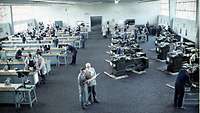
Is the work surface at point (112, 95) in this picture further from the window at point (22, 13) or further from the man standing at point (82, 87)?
the window at point (22, 13)

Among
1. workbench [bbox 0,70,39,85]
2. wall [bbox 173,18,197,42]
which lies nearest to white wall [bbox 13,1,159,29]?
wall [bbox 173,18,197,42]

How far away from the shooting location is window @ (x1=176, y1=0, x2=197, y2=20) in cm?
2333

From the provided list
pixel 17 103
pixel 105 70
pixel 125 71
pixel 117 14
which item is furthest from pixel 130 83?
pixel 117 14

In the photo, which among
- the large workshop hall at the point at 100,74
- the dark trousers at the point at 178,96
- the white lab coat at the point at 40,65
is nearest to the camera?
the dark trousers at the point at 178,96

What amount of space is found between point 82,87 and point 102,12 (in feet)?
90.5

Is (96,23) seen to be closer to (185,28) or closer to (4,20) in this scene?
(4,20)

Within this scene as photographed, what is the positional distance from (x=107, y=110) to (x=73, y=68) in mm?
7480

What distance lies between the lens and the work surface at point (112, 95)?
1053cm

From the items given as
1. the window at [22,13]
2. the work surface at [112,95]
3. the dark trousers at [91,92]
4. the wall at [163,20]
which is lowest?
the work surface at [112,95]

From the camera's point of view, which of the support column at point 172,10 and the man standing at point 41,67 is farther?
the support column at point 172,10

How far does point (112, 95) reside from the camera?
12.1 m

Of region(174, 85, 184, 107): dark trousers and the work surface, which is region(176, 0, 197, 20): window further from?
region(174, 85, 184, 107): dark trousers

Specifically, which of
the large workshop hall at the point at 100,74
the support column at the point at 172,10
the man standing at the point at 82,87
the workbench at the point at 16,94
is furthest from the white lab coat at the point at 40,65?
the support column at the point at 172,10

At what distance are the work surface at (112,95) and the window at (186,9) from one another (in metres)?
8.99
